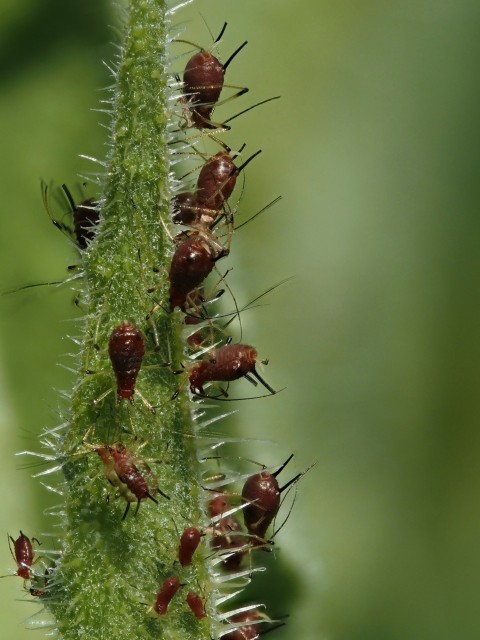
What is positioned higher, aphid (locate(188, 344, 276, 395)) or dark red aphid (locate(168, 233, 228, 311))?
dark red aphid (locate(168, 233, 228, 311))

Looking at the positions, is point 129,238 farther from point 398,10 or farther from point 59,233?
point 398,10

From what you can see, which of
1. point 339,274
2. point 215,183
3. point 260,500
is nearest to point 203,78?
point 215,183

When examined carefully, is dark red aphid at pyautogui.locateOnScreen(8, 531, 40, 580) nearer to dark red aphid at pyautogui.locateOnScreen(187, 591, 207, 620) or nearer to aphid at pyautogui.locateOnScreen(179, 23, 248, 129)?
dark red aphid at pyautogui.locateOnScreen(187, 591, 207, 620)

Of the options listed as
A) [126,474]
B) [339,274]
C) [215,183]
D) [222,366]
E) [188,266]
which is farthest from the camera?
[339,274]

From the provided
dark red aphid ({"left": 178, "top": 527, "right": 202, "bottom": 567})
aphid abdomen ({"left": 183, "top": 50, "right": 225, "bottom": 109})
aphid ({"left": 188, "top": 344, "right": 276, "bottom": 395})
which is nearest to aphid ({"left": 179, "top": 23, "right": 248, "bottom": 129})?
aphid abdomen ({"left": 183, "top": 50, "right": 225, "bottom": 109})

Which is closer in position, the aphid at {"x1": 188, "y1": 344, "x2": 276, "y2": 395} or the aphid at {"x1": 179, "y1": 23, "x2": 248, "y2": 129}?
the aphid at {"x1": 188, "y1": 344, "x2": 276, "y2": 395}

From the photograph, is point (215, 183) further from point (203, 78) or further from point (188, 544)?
point (188, 544)

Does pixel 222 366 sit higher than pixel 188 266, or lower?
lower

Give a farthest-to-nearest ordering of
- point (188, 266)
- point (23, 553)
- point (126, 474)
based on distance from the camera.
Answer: point (23, 553), point (188, 266), point (126, 474)
